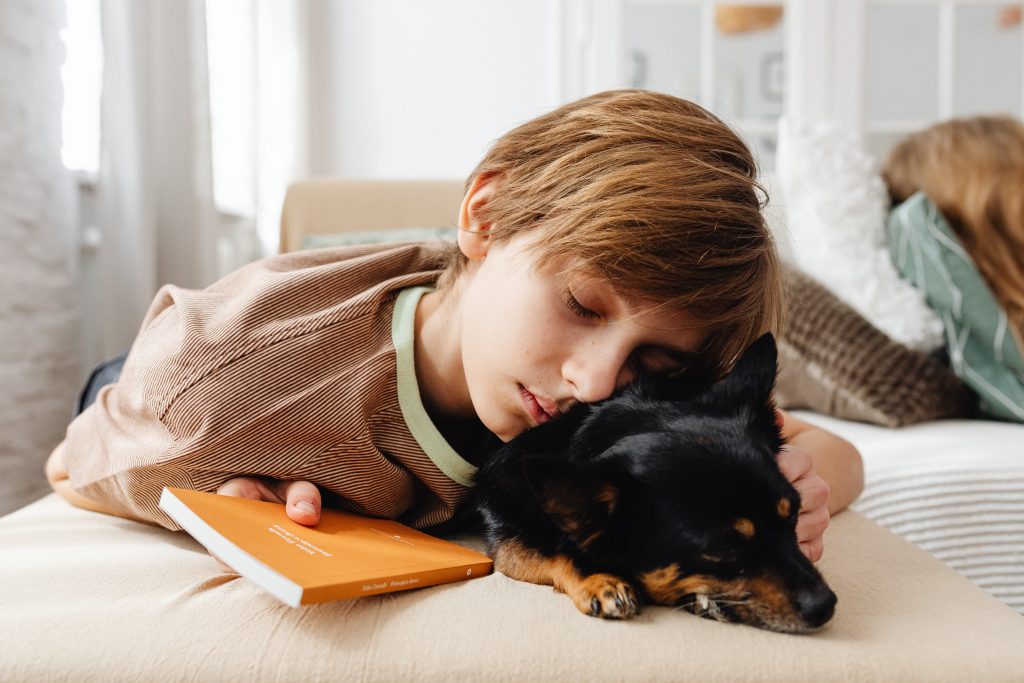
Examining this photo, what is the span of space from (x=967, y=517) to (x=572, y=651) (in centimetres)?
110

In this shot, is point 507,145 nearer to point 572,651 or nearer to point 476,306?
point 476,306

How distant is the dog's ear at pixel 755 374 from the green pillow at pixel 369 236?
3.64ft

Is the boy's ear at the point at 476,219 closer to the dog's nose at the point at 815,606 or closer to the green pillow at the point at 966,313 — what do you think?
the dog's nose at the point at 815,606

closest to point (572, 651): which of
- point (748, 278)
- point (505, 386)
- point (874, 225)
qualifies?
point (505, 386)

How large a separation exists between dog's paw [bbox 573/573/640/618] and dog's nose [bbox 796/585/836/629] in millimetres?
148

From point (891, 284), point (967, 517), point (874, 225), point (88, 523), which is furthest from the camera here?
point (874, 225)

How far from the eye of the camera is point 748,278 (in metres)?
0.99

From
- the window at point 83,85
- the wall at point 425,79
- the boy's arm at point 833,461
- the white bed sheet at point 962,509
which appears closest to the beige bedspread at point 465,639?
the boy's arm at point 833,461

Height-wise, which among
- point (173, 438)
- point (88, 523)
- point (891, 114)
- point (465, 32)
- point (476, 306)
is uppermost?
point (465, 32)

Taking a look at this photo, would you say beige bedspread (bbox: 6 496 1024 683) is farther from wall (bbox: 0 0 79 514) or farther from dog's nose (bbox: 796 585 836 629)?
wall (bbox: 0 0 79 514)

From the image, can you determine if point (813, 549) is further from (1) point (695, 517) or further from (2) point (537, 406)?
(2) point (537, 406)

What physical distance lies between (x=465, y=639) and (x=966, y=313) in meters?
1.73

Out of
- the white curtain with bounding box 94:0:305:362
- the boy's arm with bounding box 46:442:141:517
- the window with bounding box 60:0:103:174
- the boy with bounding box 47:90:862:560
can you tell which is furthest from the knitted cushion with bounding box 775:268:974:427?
the window with bounding box 60:0:103:174

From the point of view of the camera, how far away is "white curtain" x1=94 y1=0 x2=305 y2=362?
199 cm
